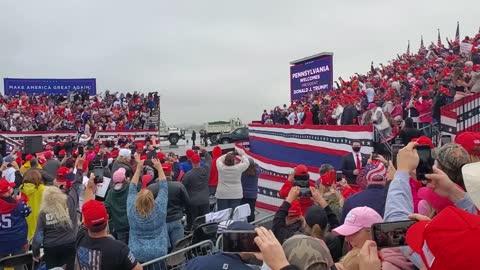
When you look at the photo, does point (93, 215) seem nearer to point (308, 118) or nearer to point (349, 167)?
point (349, 167)

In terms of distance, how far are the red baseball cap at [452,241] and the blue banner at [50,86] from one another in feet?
145

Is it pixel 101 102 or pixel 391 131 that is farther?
pixel 101 102

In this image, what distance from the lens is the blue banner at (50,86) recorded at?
43.7m

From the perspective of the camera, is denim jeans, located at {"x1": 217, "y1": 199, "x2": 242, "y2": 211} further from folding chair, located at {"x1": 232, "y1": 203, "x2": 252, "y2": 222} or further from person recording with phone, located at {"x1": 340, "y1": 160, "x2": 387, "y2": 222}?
person recording with phone, located at {"x1": 340, "y1": 160, "x2": 387, "y2": 222}

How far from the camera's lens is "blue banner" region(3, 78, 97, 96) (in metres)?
43.7

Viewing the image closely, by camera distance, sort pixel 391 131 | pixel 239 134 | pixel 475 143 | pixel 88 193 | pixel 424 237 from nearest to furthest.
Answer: pixel 424 237 → pixel 475 143 → pixel 88 193 → pixel 391 131 → pixel 239 134

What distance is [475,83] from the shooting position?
33.9ft

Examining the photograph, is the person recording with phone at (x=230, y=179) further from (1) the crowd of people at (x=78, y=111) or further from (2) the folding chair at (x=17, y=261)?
(1) the crowd of people at (x=78, y=111)

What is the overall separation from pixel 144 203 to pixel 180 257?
1020mm

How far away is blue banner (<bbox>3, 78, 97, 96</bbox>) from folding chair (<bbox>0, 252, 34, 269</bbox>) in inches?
1528

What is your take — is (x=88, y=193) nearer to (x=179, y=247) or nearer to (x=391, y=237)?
(x=179, y=247)

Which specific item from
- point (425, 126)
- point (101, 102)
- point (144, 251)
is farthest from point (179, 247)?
point (101, 102)

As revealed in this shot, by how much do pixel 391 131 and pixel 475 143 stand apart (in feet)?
27.3

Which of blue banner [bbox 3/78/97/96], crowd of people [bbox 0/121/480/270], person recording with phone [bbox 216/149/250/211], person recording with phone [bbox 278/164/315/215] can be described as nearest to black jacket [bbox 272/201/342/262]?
crowd of people [bbox 0/121/480/270]
